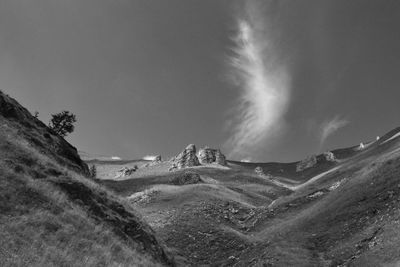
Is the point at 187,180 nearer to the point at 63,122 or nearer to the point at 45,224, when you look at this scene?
the point at 63,122

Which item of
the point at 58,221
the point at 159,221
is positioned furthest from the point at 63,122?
the point at 58,221

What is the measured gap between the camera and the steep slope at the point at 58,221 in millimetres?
16938

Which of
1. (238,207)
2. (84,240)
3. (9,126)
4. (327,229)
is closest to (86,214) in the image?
(84,240)

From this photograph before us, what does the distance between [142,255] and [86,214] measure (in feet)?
14.5

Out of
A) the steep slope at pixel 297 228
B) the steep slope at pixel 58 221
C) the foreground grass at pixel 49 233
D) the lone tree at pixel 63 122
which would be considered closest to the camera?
the foreground grass at pixel 49 233

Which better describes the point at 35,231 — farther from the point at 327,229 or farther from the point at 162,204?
the point at 162,204

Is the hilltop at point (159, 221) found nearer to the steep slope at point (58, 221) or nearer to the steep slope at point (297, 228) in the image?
the steep slope at point (58, 221)

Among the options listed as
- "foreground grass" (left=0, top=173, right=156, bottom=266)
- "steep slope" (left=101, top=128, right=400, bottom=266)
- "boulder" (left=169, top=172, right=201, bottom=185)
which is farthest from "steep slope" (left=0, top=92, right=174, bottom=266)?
"boulder" (left=169, top=172, right=201, bottom=185)

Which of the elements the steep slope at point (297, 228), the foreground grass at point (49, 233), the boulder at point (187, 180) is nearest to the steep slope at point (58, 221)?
the foreground grass at point (49, 233)

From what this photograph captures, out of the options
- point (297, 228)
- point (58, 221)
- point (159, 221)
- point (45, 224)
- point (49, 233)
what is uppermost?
point (159, 221)

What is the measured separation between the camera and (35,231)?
1828 cm

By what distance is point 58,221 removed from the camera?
20641 millimetres

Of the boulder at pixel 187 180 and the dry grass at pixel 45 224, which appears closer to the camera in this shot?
the dry grass at pixel 45 224

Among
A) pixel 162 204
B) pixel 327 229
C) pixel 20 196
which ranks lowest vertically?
pixel 20 196
